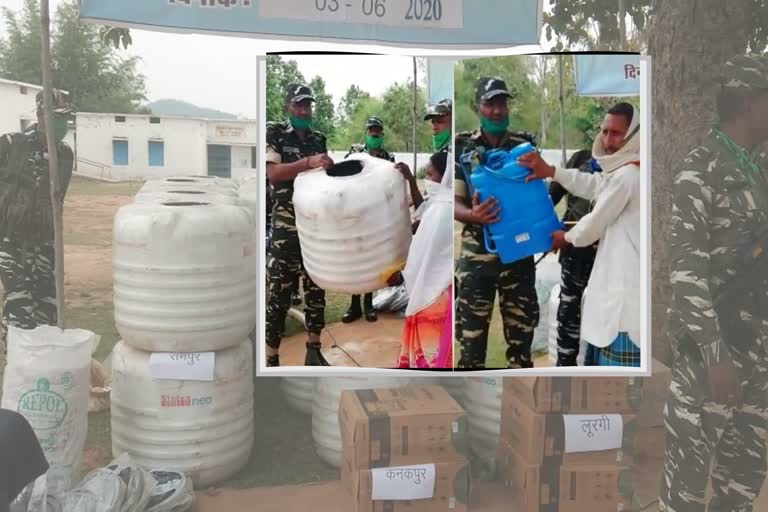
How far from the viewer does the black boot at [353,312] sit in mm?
2668

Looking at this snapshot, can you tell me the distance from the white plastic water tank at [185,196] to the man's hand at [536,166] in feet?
3.60

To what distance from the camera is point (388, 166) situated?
260 cm

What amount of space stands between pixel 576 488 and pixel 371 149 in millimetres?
1555

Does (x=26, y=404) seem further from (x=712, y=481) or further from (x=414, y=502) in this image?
(x=712, y=481)

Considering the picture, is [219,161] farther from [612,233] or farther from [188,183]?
[612,233]

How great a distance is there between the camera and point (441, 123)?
8.45 ft

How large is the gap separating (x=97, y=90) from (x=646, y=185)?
2.06 meters

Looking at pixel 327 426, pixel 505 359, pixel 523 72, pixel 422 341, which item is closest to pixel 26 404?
pixel 327 426

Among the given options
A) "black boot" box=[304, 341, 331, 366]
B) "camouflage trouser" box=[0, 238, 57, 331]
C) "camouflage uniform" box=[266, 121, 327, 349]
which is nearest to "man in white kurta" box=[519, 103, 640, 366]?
"camouflage uniform" box=[266, 121, 327, 349]

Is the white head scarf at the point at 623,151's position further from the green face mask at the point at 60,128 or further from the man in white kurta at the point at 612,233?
the green face mask at the point at 60,128

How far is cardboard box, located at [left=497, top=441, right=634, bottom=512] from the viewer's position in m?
2.82

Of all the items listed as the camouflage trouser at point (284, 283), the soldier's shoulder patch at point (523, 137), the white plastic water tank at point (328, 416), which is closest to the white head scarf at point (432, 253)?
the soldier's shoulder patch at point (523, 137)

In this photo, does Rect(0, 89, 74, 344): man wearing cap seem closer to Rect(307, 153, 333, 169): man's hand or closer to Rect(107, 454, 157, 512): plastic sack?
Rect(107, 454, 157, 512): plastic sack

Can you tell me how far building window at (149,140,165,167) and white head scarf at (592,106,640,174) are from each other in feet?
5.29
